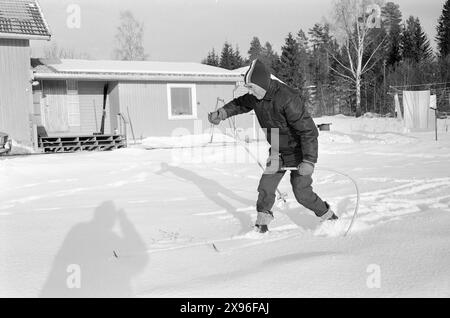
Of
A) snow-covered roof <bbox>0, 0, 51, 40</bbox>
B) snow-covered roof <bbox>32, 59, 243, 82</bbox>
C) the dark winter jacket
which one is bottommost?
the dark winter jacket

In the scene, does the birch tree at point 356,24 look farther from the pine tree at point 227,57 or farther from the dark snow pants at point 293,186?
the dark snow pants at point 293,186

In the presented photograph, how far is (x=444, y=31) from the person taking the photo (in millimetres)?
43062

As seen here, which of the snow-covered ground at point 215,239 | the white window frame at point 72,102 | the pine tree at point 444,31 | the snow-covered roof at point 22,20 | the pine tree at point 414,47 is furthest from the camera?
the pine tree at point 444,31

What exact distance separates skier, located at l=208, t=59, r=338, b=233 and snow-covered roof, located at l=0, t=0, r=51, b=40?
12327 mm

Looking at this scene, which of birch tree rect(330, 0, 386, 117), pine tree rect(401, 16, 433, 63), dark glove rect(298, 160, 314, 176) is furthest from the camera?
pine tree rect(401, 16, 433, 63)

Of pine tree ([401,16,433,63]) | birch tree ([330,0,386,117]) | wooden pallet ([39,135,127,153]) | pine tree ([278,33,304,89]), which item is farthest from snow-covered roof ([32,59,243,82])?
pine tree ([401,16,433,63])

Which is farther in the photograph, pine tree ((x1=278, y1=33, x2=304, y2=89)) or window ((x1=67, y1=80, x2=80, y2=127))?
pine tree ((x1=278, y1=33, x2=304, y2=89))

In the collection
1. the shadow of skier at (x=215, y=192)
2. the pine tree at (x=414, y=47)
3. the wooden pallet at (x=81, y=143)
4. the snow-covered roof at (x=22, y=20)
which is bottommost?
the shadow of skier at (x=215, y=192)

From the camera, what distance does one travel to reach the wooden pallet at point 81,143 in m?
14.6

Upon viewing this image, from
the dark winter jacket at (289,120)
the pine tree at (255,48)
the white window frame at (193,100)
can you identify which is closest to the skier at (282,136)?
the dark winter jacket at (289,120)

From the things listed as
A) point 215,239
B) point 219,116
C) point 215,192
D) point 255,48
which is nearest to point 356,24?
point 215,192

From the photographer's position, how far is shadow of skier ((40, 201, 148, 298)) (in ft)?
9.05

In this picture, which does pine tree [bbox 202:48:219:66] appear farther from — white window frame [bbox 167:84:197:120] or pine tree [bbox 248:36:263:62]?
white window frame [bbox 167:84:197:120]

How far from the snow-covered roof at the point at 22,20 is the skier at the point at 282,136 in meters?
12.3
